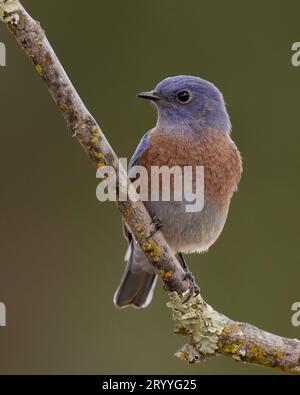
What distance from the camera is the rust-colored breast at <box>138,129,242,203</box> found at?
5484mm

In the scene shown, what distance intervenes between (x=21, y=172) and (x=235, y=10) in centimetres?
263

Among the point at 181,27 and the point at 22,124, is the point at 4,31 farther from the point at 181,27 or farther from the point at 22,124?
the point at 181,27

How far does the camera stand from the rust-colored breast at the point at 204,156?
18.0ft

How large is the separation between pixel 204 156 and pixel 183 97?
19.9 inches

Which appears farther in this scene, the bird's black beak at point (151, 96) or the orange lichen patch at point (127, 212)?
the bird's black beak at point (151, 96)

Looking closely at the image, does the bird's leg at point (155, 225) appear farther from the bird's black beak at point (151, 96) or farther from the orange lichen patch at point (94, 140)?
the bird's black beak at point (151, 96)

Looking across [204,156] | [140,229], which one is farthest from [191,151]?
[140,229]

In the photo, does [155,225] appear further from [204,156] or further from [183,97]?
[183,97]

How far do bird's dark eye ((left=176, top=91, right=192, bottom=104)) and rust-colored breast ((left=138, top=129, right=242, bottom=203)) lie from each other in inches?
10.7

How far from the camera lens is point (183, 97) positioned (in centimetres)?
579

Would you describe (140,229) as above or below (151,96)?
below

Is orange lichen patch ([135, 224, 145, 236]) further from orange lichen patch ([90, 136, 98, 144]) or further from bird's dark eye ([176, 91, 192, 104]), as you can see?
bird's dark eye ([176, 91, 192, 104])

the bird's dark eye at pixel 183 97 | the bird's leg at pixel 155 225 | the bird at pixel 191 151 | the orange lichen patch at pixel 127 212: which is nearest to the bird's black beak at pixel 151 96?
the bird at pixel 191 151

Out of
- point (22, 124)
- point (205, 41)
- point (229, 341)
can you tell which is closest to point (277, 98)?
point (205, 41)
